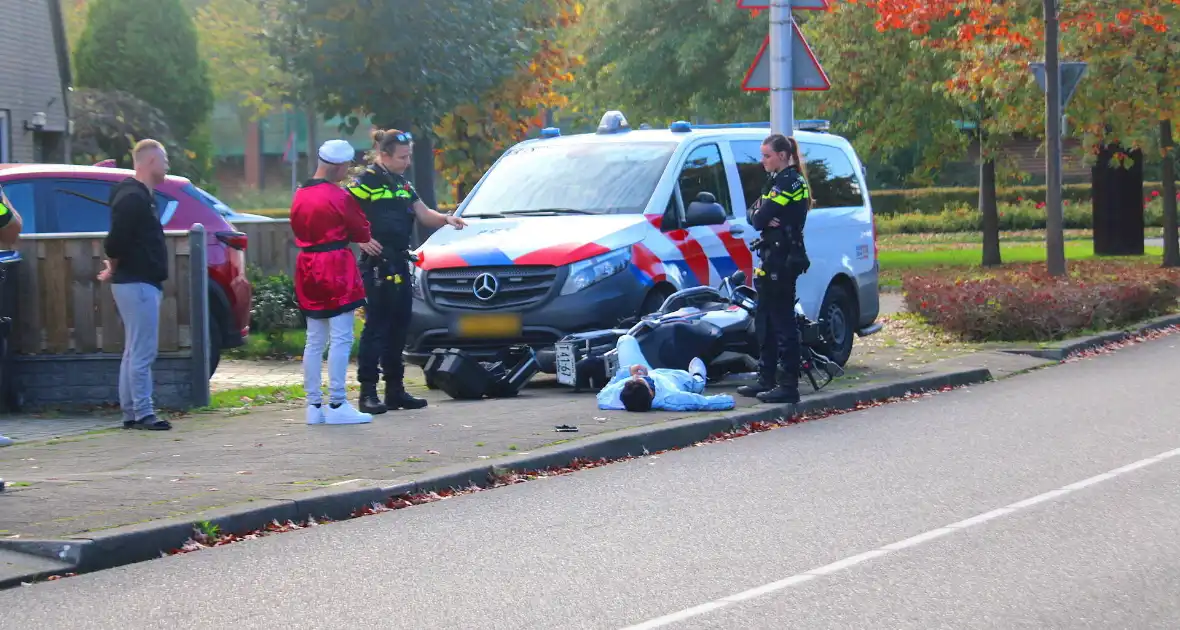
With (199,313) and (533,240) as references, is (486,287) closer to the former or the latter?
(533,240)

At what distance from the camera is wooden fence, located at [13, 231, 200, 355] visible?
11.9 metres

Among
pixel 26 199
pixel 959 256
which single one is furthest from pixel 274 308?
pixel 959 256

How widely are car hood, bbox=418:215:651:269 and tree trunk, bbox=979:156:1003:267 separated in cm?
1783

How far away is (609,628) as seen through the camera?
584 cm

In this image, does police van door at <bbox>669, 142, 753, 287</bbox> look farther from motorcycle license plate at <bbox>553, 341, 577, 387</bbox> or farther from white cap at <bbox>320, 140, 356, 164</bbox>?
white cap at <bbox>320, 140, 356, 164</bbox>

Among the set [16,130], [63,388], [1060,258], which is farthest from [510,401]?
[16,130]

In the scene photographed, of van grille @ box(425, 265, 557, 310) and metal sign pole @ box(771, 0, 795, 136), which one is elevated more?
metal sign pole @ box(771, 0, 795, 136)

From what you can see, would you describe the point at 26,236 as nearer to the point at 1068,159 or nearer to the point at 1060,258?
the point at 1060,258

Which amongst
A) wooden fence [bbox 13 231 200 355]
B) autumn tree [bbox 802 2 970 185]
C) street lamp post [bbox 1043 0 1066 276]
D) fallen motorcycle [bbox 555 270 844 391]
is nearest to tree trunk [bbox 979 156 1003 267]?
autumn tree [bbox 802 2 970 185]

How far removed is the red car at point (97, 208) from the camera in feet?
42.7

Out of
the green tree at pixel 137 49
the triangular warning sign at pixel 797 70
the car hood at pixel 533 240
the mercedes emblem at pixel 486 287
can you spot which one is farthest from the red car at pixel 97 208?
the green tree at pixel 137 49

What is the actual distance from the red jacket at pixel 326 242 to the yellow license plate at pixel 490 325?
1.87 m

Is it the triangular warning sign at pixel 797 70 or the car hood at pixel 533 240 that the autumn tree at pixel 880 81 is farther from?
the car hood at pixel 533 240

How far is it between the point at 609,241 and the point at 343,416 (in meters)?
2.72
